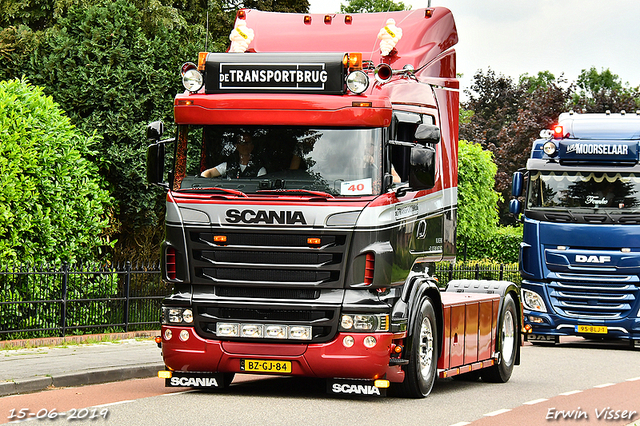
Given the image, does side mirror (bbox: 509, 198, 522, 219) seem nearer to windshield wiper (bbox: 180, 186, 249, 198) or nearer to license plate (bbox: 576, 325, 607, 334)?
license plate (bbox: 576, 325, 607, 334)

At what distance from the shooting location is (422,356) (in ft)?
37.4

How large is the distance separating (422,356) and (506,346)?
11.7 ft

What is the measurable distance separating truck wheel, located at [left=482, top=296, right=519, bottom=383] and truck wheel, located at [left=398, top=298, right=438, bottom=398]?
2746mm

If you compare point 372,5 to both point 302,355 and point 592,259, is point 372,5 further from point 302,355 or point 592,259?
point 302,355

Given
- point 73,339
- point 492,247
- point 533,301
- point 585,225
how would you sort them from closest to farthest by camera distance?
point 73,339
point 585,225
point 533,301
point 492,247

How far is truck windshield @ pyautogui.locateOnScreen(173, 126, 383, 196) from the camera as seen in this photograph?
10.5 m

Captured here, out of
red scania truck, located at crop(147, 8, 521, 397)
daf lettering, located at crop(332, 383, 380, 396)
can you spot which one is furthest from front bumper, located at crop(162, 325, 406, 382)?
daf lettering, located at crop(332, 383, 380, 396)

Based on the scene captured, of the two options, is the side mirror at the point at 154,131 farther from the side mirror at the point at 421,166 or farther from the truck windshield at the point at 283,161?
the side mirror at the point at 421,166

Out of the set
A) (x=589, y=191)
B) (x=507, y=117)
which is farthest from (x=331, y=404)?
(x=507, y=117)

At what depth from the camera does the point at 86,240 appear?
18688 mm

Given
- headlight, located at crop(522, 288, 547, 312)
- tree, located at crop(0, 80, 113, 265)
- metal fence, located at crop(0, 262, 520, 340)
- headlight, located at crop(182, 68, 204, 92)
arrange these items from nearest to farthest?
1. headlight, located at crop(182, 68, 204, 92)
2. metal fence, located at crop(0, 262, 520, 340)
3. tree, located at crop(0, 80, 113, 265)
4. headlight, located at crop(522, 288, 547, 312)

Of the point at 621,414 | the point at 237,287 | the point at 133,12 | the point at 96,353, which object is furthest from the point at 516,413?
the point at 133,12

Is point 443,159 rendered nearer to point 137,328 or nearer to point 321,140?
point 321,140

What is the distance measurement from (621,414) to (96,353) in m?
7.56
